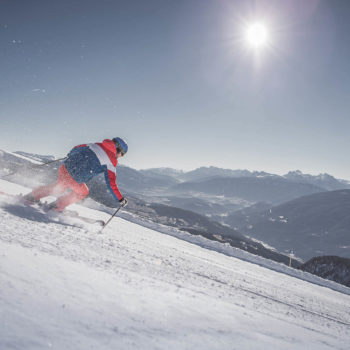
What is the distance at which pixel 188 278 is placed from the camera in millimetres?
3596

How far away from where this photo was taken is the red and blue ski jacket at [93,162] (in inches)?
211

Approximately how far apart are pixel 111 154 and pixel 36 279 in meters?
3.81

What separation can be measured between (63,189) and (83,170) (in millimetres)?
793

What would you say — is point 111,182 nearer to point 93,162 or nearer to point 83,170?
point 93,162

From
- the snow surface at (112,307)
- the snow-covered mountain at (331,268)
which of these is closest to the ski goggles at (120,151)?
the snow surface at (112,307)

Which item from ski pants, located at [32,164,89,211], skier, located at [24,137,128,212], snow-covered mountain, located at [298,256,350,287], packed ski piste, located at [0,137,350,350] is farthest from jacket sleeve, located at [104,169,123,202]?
snow-covered mountain, located at [298,256,350,287]

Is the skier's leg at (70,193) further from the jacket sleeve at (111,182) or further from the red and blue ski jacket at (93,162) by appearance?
the jacket sleeve at (111,182)

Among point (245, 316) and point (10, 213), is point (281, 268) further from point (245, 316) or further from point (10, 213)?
point (10, 213)

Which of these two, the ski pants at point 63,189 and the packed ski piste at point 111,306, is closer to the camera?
the packed ski piste at point 111,306

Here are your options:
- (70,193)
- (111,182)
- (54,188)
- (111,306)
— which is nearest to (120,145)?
(111,182)

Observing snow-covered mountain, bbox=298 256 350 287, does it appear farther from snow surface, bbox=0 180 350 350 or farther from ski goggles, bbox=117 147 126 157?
snow surface, bbox=0 180 350 350

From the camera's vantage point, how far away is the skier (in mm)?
5379

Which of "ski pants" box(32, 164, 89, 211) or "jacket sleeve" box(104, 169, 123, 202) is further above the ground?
"jacket sleeve" box(104, 169, 123, 202)

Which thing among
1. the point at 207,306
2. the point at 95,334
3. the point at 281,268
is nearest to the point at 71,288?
the point at 95,334
